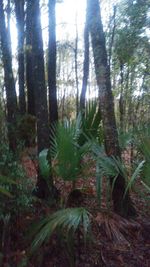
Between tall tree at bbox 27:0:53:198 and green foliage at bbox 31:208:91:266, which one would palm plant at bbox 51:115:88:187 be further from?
tall tree at bbox 27:0:53:198

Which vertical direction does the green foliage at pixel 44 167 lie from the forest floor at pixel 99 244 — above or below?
above

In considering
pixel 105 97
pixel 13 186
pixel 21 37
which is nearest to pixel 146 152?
pixel 105 97

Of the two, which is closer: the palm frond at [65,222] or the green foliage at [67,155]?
the palm frond at [65,222]

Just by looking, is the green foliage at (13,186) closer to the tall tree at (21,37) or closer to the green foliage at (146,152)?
the green foliage at (146,152)

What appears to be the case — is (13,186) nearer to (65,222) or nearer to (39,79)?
(65,222)

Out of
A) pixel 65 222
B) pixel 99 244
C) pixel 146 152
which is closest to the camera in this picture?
pixel 65 222

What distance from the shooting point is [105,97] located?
595 centimetres

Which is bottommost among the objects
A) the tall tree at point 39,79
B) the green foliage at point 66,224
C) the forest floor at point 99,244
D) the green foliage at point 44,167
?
the forest floor at point 99,244

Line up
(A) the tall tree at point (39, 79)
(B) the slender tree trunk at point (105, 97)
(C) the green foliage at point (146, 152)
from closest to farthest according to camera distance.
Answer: (C) the green foliage at point (146, 152)
(B) the slender tree trunk at point (105, 97)
(A) the tall tree at point (39, 79)

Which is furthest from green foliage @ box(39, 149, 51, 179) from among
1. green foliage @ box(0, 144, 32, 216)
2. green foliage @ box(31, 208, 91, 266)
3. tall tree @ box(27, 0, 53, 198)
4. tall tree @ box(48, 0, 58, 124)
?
tall tree @ box(48, 0, 58, 124)

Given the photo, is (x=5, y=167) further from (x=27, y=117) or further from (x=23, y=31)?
(x=23, y=31)

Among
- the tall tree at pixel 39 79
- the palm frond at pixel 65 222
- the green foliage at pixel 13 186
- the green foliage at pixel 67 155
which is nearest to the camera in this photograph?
the palm frond at pixel 65 222

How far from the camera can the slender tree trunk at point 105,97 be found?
19.5ft

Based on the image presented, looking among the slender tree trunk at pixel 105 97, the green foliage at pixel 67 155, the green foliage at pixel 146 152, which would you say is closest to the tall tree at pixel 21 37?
the slender tree trunk at pixel 105 97
